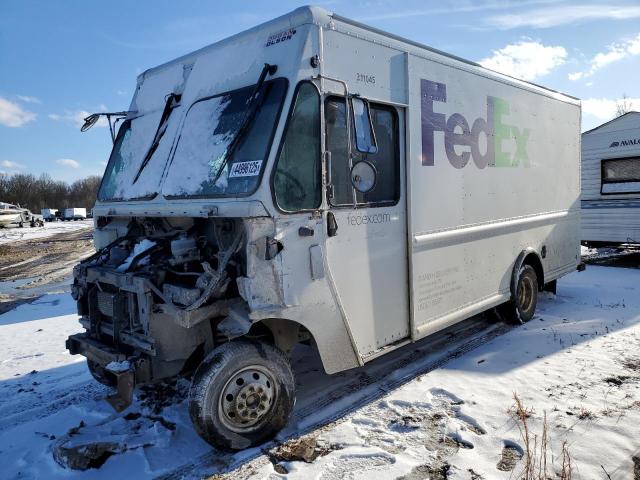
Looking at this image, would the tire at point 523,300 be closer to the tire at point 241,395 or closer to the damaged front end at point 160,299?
the tire at point 241,395

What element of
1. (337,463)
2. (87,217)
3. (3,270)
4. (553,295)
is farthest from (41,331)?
(87,217)

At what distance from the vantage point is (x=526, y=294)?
6840 mm

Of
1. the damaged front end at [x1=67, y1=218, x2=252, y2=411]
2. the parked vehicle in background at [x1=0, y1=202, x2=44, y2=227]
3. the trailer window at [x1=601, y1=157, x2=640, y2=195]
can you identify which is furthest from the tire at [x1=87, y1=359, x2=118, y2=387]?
the parked vehicle in background at [x1=0, y1=202, x2=44, y2=227]

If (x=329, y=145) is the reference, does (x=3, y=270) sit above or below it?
below

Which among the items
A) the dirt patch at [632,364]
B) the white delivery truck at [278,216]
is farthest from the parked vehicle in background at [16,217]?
the dirt patch at [632,364]

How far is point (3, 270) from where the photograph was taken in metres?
15.6

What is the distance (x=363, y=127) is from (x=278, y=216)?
1.05 metres

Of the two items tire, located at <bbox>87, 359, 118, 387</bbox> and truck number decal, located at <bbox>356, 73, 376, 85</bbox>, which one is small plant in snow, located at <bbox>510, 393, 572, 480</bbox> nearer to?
truck number decal, located at <bbox>356, 73, 376, 85</bbox>

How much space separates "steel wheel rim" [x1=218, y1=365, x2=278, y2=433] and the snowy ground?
22 centimetres

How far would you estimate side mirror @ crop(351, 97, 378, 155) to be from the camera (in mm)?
3906

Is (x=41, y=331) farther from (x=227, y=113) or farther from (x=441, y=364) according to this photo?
(x=441, y=364)

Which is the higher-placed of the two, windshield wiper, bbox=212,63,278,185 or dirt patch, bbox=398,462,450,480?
windshield wiper, bbox=212,63,278,185

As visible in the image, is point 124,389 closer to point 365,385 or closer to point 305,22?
point 365,385

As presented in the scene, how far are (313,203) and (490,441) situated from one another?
7.20 ft
